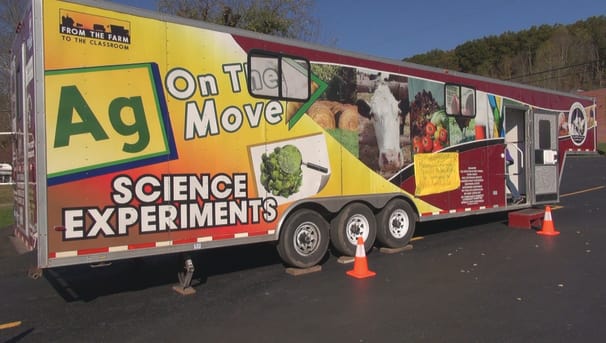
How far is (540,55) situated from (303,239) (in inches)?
2776

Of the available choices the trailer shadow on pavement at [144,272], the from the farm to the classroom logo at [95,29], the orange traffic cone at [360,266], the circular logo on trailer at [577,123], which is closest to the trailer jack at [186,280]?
the trailer shadow on pavement at [144,272]

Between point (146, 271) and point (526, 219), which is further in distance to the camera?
point (526, 219)

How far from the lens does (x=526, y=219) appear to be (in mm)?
10273

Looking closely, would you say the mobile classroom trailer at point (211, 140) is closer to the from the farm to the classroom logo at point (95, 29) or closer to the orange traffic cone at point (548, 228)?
the from the farm to the classroom logo at point (95, 29)

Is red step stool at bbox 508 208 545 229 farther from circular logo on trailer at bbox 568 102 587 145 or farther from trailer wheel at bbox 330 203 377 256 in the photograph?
trailer wheel at bbox 330 203 377 256

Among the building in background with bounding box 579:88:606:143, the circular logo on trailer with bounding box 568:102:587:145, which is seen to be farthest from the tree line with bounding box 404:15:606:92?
the circular logo on trailer with bounding box 568:102:587:145

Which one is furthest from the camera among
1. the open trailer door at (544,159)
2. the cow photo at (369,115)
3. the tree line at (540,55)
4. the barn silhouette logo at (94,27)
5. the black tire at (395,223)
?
the tree line at (540,55)

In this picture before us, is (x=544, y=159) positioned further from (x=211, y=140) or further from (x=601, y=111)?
(x=601, y=111)

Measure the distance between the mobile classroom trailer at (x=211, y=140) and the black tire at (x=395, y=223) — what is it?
1.0 inches

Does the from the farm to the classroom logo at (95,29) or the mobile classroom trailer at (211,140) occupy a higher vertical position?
the from the farm to the classroom logo at (95,29)

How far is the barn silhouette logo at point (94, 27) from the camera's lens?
4820 mm

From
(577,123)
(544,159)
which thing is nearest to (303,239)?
(544,159)

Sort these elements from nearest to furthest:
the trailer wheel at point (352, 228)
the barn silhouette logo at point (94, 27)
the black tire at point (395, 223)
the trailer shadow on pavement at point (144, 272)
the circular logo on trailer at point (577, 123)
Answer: the barn silhouette logo at point (94, 27)
the trailer shadow on pavement at point (144, 272)
the trailer wheel at point (352, 228)
the black tire at point (395, 223)
the circular logo on trailer at point (577, 123)

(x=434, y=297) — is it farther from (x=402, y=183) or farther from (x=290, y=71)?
(x=290, y=71)
